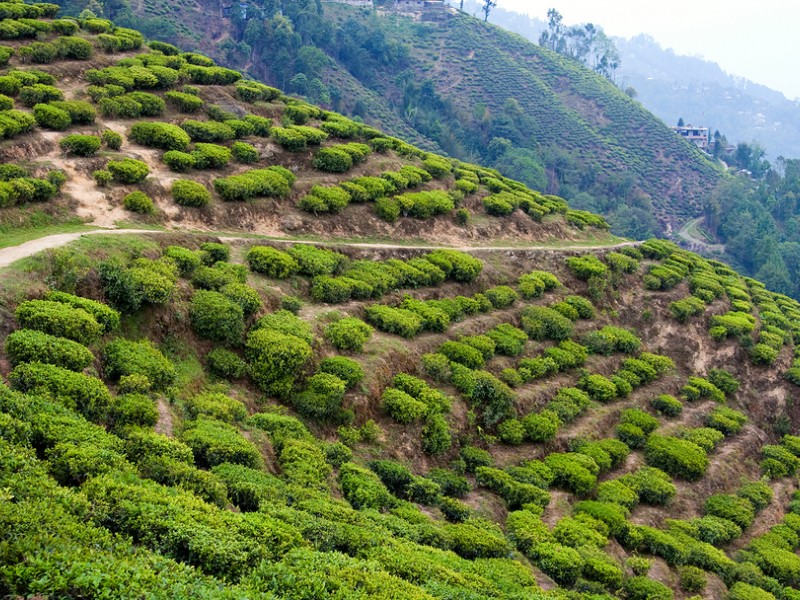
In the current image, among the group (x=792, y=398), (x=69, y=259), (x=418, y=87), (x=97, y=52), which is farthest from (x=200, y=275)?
(x=418, y=87)

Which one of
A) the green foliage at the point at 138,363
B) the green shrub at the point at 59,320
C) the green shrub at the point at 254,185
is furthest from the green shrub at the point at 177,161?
the green shrub at the point at 59,320

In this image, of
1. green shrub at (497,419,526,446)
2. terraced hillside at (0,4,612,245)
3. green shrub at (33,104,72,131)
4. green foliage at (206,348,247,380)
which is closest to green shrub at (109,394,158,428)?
green foliage at (206,348,247,380)

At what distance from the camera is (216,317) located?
18.7 meters

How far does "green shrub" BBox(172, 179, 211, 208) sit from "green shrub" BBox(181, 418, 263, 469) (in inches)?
460

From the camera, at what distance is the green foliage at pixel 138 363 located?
1525 cm

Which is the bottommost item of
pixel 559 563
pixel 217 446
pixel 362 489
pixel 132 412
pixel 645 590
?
pixel 645 590

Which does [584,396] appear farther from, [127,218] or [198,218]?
[127,218]

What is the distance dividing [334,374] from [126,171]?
35.1 feet

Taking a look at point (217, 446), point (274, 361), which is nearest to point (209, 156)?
point (274, 361)

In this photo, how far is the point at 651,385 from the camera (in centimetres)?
3070

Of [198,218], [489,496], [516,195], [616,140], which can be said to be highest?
[616,140]

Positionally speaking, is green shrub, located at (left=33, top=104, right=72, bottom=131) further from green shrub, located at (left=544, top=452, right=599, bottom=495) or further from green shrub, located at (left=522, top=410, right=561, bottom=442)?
green shrub, located at (left=544, top=452, right=599, bottom=495)

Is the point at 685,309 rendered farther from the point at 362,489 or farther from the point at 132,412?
the point at 132,412

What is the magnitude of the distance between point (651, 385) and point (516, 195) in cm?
1333
